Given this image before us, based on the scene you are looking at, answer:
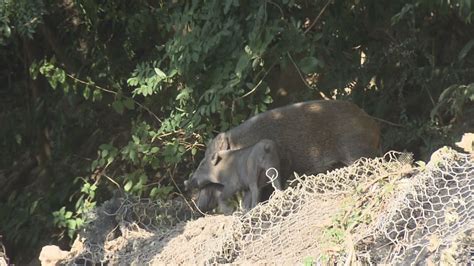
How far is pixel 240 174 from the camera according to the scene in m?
6.11

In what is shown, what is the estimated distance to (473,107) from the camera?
7812 millimetres

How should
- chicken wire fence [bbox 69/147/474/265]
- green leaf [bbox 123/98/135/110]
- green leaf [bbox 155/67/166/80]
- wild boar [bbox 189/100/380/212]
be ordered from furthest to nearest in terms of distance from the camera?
green leaf [bbox 123/98/135/110] → green leaf [bbox 155/67/166/80] → wild boar [bbox 189/100/380/212] → chicken wire fence [bbox 69/147/474/265]

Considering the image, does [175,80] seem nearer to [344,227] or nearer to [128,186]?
[128,186]

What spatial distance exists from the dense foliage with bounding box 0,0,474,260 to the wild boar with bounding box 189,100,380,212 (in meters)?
0.50

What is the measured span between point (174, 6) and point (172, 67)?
26.3 inches

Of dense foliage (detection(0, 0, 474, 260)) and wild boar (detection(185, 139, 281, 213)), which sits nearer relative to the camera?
wild boar (detection(185, 139, 281, 213))

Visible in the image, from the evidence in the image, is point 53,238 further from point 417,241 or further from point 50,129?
point 417,241

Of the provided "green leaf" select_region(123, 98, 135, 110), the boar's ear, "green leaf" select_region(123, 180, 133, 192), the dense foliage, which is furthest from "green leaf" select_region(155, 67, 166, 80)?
the boar's ear

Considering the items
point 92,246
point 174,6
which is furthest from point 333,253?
point 174,6

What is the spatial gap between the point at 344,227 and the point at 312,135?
2.27 meters

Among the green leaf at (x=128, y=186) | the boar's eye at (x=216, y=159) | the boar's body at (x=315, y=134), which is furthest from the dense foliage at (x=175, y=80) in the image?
the boar's eye at (x=216, y=159)

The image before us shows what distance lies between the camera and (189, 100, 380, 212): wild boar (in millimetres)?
6293

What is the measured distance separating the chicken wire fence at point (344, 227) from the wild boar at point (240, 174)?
477mm

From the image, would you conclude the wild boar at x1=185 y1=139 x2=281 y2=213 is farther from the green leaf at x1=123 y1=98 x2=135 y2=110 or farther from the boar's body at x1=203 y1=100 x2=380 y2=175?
the green leaf at x1=123 y1=98 x2=135 y2=110
